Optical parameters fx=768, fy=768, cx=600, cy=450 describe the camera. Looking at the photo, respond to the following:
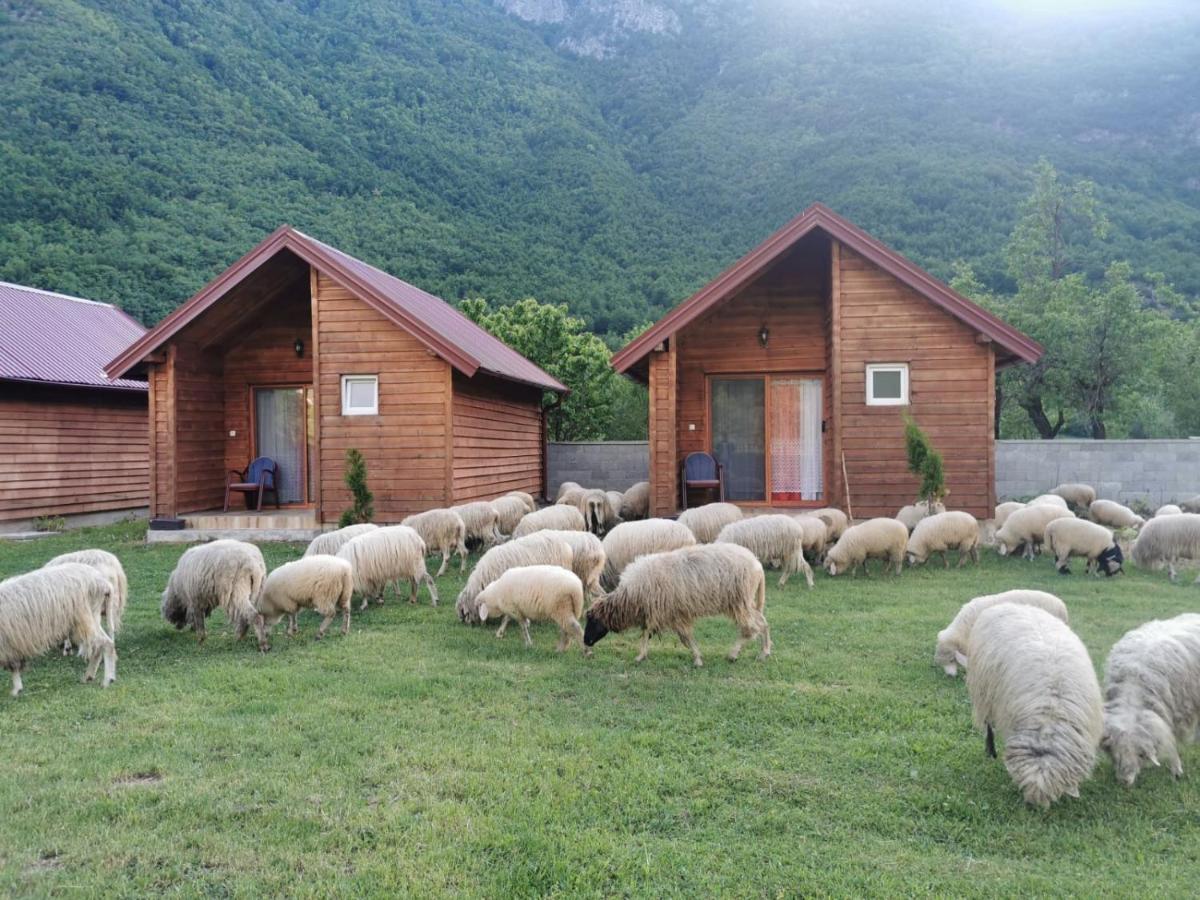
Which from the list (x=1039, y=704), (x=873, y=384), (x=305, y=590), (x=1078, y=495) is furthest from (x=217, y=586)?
(x=1078, y=495)

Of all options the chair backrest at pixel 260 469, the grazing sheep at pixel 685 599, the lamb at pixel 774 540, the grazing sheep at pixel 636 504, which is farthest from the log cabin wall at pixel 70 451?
the grazing sheep at pixel 685 599

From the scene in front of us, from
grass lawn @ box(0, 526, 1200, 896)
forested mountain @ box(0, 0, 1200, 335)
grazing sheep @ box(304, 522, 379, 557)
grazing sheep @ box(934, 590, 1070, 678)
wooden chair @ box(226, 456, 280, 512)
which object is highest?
forested mountain @ box(0, 0, 1200, 335)

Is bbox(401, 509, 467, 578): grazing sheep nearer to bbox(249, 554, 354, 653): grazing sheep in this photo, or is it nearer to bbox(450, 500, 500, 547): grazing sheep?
bbox(450, 500, 500, 547): grazing sheep

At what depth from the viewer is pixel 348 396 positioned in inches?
622

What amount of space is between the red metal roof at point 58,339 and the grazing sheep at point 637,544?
47.6ft

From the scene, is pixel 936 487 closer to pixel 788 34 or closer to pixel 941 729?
pixel 941 729

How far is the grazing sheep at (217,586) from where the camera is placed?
7977 mm

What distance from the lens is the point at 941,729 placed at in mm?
5496

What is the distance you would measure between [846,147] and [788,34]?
46.7 metres

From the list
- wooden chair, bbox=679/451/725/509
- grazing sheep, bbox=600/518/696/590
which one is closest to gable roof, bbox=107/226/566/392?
wooden chair, bbox=679/451/725/509

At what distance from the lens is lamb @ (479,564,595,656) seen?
25.2 ft

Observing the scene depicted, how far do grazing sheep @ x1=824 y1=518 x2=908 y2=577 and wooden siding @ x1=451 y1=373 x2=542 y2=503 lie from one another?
7565mm

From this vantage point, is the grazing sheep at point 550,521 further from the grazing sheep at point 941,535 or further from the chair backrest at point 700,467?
the grazing sheep at point 941,535

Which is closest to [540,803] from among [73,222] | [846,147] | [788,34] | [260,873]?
[260,873]
